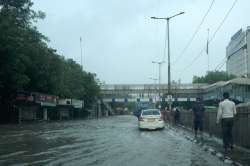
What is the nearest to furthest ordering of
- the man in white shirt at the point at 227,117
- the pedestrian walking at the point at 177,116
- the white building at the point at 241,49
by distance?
the man in white shirt at the point at 227,117 < the pedestrian walking at the point at 177,116 < the white building at the point at 241,49

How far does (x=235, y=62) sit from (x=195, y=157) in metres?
67.2

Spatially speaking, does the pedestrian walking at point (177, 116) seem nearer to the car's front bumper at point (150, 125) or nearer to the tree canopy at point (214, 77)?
the car's front bumper at point (150, 125)

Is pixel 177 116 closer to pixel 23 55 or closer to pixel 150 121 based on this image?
pixel 150 121

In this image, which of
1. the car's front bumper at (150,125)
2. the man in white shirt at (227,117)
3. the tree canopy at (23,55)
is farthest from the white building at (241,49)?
the man in white shirt at (227,117)

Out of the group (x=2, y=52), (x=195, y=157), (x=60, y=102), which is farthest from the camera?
(x=60, y=102)

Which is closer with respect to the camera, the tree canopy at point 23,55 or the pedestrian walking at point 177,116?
the pedestrian walking at point 177,116

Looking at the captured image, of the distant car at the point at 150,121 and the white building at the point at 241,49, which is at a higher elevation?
the white building at the point at 241,49

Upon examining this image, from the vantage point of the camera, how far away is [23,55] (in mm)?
52125

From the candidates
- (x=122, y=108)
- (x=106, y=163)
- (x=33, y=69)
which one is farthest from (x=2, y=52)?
(x=122, y=108)

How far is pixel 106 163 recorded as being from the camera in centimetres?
1420

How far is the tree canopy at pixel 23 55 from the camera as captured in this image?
50.7 m

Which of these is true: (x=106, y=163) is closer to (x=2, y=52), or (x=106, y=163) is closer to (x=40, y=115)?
(x=2, y=52)

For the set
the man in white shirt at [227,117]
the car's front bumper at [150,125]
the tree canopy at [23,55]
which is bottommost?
the car's front bumper at [150,125]

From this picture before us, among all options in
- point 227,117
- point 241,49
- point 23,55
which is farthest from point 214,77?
point 227,117
